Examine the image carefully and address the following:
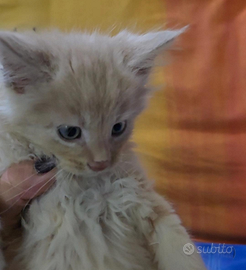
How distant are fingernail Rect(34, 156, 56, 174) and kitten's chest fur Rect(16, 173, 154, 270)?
0.06 m

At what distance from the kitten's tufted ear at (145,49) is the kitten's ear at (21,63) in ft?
0.87

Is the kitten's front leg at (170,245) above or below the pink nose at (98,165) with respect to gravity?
below

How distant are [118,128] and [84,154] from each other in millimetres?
148

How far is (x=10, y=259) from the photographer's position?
99cm

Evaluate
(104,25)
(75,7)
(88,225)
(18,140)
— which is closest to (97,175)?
(88,225)

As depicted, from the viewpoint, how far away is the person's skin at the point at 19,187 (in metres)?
1.02

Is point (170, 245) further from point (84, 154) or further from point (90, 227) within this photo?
point (84, 154)

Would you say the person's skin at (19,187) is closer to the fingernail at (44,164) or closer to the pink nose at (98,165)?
the fingernail at (44,164)

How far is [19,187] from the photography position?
1024 millimetres

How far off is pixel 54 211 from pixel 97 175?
0.17 meters

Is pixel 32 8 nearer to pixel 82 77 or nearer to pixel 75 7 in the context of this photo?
pixel 75 7

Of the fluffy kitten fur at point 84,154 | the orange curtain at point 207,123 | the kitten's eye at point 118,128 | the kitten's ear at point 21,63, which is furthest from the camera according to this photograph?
the orange curtain at point 207,123

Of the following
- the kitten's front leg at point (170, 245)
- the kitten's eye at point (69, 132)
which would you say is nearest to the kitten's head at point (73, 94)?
the kitten's eye at point (69, 132)

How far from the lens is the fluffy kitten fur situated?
937mm
